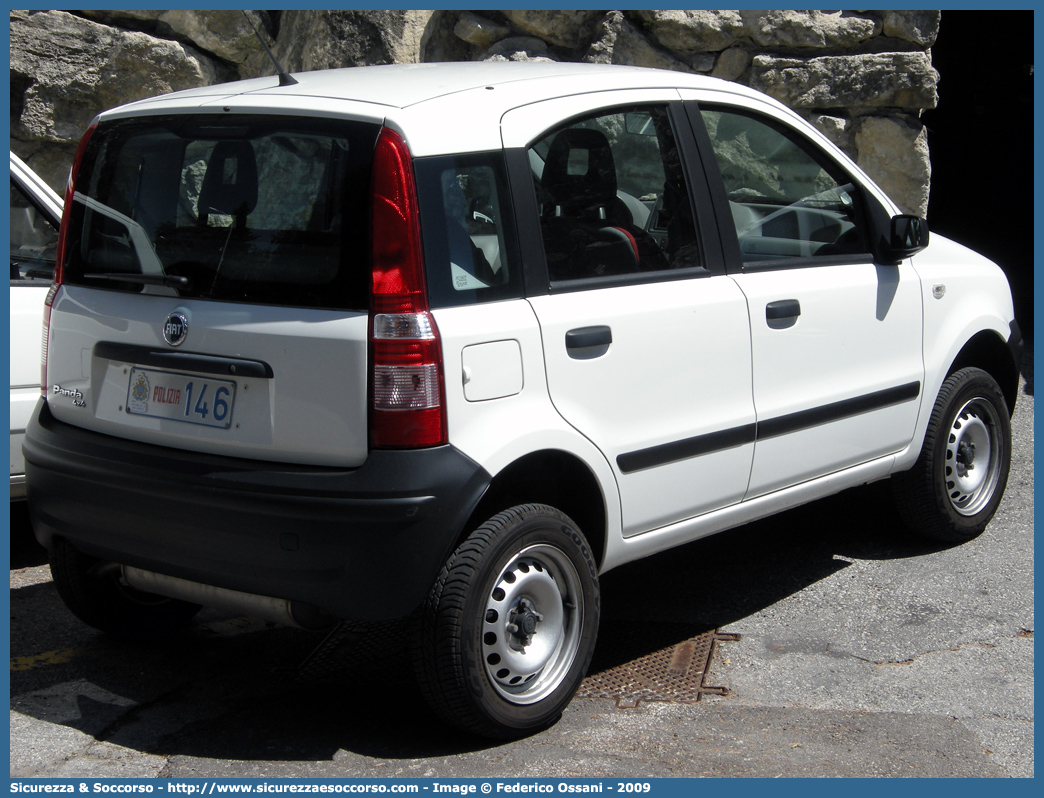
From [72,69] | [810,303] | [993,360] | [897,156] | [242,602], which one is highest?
[72,69]

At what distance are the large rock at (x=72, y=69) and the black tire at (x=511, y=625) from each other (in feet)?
16.7

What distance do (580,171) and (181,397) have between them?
52.4 inches

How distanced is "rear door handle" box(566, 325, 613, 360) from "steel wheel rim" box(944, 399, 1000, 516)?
2154 mm

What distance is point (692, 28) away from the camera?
7086mm

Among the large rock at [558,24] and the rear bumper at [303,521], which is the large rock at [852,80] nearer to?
the large rock at [558,24]

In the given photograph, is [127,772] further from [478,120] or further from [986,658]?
[986,658]

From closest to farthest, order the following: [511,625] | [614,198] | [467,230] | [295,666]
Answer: [467,230]
[511,625]
[614,198]
[295,666]

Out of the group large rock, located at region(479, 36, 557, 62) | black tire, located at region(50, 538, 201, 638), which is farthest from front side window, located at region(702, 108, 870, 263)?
large rock, located at region(479, 36, 557, 62)

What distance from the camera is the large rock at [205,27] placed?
699 cm

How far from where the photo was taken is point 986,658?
3.78m

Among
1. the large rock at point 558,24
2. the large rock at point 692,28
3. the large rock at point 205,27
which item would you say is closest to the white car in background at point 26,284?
the large rock at point 205,27

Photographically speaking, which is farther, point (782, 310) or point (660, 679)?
point (782, 310)

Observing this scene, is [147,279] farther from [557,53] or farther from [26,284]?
[557,53]

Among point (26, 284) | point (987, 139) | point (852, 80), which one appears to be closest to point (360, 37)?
point (852, 80)
